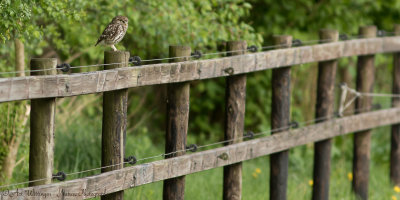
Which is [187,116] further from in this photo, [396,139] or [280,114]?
[396,139]

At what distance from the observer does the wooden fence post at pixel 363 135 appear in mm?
6648

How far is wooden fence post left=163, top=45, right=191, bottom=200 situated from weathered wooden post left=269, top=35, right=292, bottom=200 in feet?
4.07

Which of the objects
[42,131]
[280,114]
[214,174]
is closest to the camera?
[42,131]

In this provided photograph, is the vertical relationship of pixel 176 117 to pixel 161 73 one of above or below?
below

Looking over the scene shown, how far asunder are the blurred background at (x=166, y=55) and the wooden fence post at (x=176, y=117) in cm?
47

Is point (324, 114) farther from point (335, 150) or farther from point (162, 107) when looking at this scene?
point (162, 107)

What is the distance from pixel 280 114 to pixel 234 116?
70 centimetres

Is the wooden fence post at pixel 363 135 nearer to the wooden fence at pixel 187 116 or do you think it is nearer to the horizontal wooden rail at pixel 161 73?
the wooden fence at pixel 187 116

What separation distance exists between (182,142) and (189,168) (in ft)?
0.58

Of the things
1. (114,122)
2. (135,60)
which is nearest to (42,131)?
(114,122)

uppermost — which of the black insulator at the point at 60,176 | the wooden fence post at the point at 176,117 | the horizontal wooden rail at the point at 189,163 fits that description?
the wooden fence post at the point at 176,117

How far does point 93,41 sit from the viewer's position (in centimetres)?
564

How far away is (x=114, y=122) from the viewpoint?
3.89 meters

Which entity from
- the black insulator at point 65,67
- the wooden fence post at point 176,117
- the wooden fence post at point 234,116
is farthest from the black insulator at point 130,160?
the wooden fence post at point 234,116
